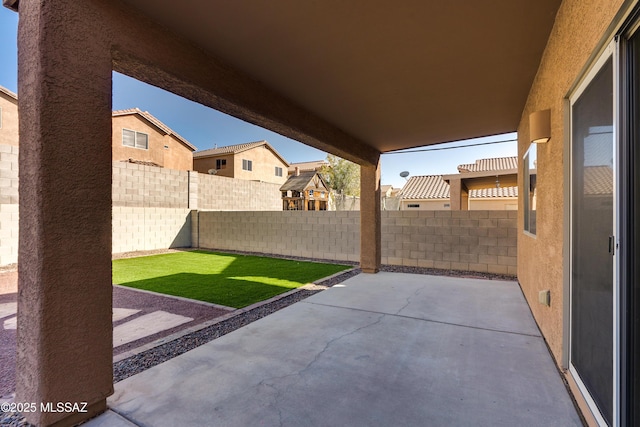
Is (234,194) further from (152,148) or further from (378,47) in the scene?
(378,47)

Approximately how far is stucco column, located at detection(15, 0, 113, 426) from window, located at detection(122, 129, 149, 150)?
56.6 feet

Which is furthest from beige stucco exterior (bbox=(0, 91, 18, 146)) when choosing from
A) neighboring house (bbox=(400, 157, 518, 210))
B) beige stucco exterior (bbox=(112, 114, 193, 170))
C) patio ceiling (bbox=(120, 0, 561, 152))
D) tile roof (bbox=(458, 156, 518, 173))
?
tile roof (bbox=(458, 156, 518, 173))

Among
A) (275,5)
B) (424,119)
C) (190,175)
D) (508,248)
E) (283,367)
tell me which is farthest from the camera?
(190,175)

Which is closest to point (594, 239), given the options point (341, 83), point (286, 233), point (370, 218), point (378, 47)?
point (378, 47)

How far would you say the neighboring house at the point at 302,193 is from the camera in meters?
21.2

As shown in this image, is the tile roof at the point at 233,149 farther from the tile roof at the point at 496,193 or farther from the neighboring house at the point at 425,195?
the tile roof at the point at 496,193

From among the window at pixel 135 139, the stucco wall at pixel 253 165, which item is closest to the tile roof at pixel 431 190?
the stucco wall at pixel 253 165

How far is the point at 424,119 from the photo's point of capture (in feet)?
15.0

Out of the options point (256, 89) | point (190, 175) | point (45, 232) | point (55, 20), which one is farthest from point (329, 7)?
point (190, 175)

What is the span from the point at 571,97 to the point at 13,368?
5032mm

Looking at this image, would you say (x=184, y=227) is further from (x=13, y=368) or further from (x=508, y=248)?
(x=508, y=248)

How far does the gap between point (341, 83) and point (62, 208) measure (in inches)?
109

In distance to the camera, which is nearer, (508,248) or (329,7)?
(329,7)

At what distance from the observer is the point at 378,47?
2.64 metres
